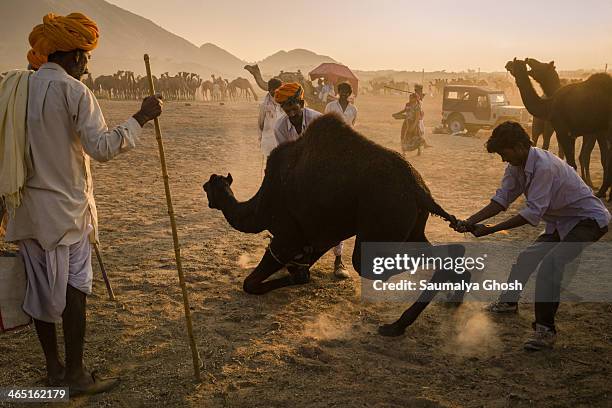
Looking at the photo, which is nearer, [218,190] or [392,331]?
[392,331]

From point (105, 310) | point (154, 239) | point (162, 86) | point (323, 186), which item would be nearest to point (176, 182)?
point (154, 239)

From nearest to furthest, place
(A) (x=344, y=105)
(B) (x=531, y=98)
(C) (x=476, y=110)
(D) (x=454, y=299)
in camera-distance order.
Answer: (D) (x=454, y=299)
(A) (x=344, y=105)
(B) (x=531, y=98)
(C) (x=476, y=110)

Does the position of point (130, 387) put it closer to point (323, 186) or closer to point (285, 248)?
point (285, 248)

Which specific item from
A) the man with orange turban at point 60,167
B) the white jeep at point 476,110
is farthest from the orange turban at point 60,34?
the white jeep at point 476,110

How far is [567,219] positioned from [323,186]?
76.0 inches

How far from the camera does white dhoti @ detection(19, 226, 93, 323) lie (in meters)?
3.18

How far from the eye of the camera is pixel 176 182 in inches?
412

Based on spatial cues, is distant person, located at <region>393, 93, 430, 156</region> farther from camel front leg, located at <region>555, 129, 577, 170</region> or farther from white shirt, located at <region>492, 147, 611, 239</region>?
white shirt, located at <region>492, 147, 611, 239</region>

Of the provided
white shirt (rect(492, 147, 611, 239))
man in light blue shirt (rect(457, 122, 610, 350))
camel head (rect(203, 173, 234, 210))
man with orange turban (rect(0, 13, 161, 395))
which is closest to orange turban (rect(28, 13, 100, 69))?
man with orange turban (rect(0, 13, 161, 395))

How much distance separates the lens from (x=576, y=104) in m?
9.63

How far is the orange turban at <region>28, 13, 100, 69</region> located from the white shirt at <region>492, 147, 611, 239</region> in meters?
3.20

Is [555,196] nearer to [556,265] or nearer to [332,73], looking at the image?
[556,265]

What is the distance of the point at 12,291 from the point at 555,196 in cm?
382

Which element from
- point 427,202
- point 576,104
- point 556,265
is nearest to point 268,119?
point 427,202
